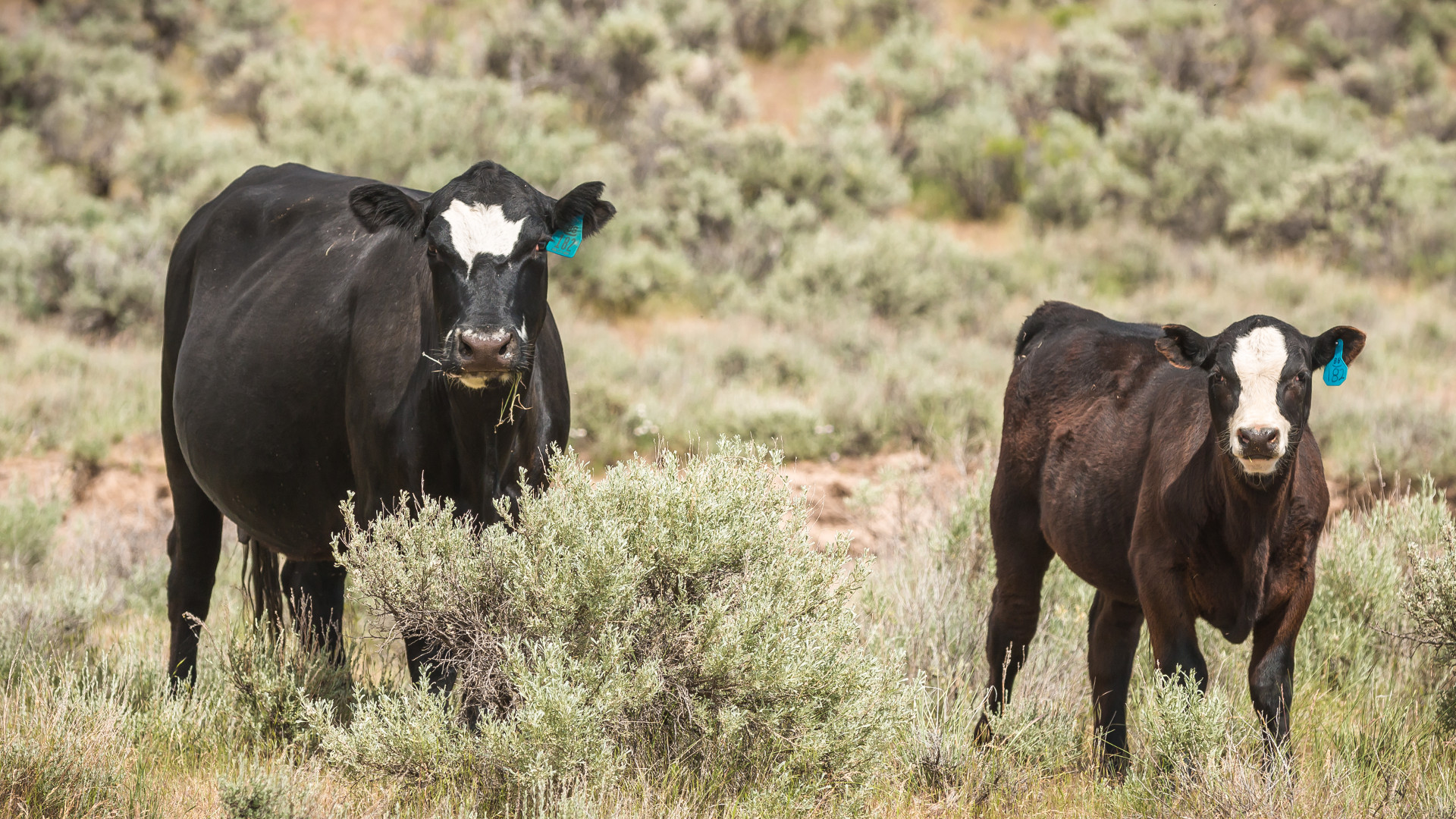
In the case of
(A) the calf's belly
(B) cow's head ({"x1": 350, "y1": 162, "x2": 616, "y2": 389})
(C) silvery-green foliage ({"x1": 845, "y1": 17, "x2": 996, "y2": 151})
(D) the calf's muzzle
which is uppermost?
(C) silvery-green foliage ({"x1": 845, "y1": 17, "x2": 996, "y2": 151})

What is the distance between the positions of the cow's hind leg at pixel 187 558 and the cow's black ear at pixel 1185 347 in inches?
178

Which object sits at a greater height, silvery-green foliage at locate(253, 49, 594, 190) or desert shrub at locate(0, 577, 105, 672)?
silvery-green foliage at locate(253, 49, 594, 190)

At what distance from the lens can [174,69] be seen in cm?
2577

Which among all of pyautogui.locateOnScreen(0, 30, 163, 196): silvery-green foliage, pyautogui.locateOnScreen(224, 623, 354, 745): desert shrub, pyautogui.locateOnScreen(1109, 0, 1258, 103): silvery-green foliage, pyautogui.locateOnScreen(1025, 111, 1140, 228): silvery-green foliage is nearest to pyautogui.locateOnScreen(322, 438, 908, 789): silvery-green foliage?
pyautogui.locateOnScreen(224, 623, 354, 745): desert shrub

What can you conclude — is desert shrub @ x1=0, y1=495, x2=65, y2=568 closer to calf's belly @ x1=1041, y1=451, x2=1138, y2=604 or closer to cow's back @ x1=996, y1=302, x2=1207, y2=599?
cow's back @ x1=996, y1=302, x2=1207, y2=599

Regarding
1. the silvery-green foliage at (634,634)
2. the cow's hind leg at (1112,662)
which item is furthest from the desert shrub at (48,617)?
the cow's hind leg at (1112,662)

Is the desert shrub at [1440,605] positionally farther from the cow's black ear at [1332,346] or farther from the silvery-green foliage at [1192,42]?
the silvery-green foliage at [1192,42]

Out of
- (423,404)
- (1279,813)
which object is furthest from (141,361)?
(1279,813)

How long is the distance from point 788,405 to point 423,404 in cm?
712

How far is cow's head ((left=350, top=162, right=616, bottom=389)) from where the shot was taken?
4.14 meters

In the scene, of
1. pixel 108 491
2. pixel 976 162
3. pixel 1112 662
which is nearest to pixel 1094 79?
pixel 976 162

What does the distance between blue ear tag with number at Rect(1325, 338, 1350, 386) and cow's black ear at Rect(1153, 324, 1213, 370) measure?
1.42 ft

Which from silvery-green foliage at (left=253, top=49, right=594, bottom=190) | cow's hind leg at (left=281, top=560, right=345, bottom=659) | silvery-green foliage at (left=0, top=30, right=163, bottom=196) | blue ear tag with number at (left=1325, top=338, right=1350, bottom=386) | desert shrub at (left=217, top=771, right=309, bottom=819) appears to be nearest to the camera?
desert shrub at (left=217, top=771, right=309, bottom=819)

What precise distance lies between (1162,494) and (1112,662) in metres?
1.12
